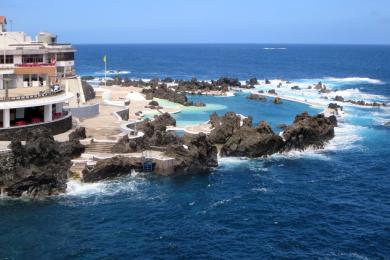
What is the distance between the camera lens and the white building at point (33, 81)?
58719 mm

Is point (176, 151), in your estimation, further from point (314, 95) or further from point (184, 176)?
point (314, 95)

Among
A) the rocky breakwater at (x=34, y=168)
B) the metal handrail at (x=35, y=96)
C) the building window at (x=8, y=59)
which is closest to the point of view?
the rocky breakwater at (x=34, y=168)

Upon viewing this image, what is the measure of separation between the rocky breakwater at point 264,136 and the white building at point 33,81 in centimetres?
1969

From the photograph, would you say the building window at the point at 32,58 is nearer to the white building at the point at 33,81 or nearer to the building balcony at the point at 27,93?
the white building at the point at 33,81

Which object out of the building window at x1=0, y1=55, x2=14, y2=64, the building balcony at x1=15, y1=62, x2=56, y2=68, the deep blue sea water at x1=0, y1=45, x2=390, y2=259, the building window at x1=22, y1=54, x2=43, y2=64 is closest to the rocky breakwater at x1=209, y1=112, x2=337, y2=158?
the deep blue sea water at x1=0, y1=45, x2=390, y2=259

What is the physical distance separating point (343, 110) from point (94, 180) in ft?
218

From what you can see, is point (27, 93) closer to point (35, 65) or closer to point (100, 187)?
point (35, 65)

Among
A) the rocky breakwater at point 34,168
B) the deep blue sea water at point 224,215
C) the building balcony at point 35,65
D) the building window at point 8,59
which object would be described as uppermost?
the building window at point 8,59

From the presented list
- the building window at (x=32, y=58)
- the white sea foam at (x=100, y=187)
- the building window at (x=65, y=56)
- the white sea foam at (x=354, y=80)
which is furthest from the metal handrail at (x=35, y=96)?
the white sea foam at (x=354, y=80)

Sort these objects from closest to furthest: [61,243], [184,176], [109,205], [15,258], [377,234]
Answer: [15,258]
[61,243]
[377,234]
[109,205]
[184,176]

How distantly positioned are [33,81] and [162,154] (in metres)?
23.0

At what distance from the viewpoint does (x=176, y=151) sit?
59.2 metres

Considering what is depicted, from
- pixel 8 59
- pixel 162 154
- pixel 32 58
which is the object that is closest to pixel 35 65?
pixel 32 58

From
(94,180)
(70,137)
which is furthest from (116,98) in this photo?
(94,180)
